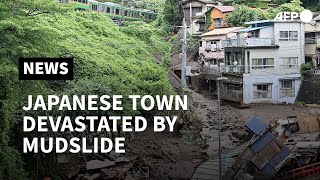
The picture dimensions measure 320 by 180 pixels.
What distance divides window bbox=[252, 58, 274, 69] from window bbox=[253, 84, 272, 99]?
1.19 ft

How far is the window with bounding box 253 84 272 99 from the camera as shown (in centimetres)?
653

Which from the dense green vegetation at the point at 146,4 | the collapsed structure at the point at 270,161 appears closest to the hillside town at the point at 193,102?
the collapsed structure at the point at 270,161

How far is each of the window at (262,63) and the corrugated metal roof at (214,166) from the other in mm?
1547

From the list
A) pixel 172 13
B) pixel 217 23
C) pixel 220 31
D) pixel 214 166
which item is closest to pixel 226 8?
pixel 217 23

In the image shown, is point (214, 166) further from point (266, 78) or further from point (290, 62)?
point (290, 62)

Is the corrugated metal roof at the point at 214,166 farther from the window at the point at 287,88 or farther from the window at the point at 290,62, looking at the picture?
the window at the point at 290,62

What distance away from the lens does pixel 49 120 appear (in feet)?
19.9

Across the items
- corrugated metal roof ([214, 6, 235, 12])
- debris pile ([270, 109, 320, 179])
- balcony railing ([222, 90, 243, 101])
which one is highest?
corrugated metal roof ([214, 6, 235, 12])

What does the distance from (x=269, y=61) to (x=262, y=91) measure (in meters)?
0.59

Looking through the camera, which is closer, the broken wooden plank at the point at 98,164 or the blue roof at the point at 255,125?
the broken wooden plank at the point at 98,164

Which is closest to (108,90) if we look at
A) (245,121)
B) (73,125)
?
(73,125)

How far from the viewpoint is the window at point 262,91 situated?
21.4 ft

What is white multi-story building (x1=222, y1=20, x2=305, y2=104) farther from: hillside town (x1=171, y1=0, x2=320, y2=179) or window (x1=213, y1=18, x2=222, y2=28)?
window (x1=213, y1=18, x2=222, y2=28)

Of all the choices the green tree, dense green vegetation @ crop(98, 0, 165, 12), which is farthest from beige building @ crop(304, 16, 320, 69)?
dense green vegetation @ crop(98, 0, 165, 12)
